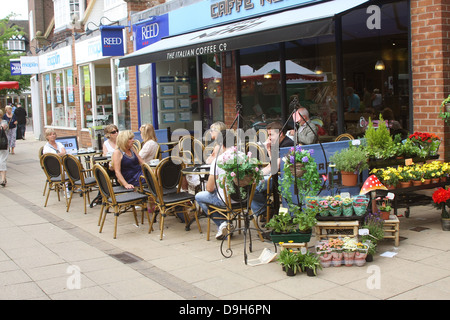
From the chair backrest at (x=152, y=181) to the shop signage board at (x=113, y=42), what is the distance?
857 centimetres

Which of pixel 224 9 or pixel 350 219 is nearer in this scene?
pixel 350 219

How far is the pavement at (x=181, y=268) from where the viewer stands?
4.61 metres

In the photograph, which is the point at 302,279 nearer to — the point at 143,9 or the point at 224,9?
the point at 224,9

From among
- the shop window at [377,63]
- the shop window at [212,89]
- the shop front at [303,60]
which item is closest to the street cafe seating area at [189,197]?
the shop window at [377,63]

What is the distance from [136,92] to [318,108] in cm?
693

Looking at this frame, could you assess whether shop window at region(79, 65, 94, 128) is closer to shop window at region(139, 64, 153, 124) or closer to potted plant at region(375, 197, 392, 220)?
shop window at region(139, 64, 153, 124)

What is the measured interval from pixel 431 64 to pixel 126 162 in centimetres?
453

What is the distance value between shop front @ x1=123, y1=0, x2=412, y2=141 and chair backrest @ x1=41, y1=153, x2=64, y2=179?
275 cm

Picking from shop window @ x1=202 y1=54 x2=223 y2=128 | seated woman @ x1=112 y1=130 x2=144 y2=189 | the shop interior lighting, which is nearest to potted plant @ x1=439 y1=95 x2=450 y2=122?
the shop interior lighting

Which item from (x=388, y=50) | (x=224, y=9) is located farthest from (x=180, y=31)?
(x=388, y=50)

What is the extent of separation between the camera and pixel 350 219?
5477 mm

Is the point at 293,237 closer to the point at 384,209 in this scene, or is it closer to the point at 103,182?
the point at 384,209

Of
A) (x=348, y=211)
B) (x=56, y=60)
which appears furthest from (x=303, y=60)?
→ (x=56, y=60)

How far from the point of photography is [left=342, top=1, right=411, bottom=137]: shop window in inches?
309
